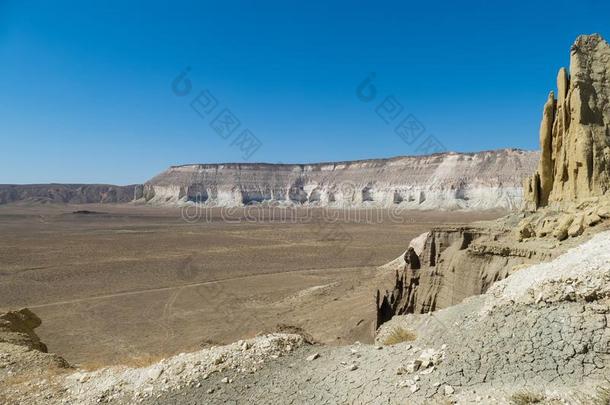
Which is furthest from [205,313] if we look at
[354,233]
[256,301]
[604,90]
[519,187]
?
[519,187]

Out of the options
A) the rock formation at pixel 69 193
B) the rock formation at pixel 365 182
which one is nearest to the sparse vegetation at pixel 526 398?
the rock formation at pixel 365 182

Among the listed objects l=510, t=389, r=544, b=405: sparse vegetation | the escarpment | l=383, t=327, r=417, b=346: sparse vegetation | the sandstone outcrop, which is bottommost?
the sandstone outcrop

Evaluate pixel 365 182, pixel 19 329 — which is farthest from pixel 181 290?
pixel 365 182

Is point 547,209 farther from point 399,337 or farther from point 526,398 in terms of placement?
point 526,398

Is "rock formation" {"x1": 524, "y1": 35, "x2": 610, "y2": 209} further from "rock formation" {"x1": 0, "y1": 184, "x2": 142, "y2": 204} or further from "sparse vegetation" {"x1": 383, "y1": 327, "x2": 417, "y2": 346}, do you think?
"rock formation" {"x1": 0, "y1": 184, "x2": 142, "y2": 204}

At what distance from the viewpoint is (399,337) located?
29.1 ft

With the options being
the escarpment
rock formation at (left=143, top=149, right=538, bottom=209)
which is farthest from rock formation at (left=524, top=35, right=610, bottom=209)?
rock formation at (left=143, top=149, right=538, bottom=209)

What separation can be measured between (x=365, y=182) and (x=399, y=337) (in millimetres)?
125318

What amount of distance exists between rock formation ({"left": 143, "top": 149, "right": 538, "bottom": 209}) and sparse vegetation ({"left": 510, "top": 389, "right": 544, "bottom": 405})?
307 feet

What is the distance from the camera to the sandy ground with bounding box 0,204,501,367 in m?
17.8

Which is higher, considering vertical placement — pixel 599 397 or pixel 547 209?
pixel 547 209

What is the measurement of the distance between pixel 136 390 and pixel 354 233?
56516 mm

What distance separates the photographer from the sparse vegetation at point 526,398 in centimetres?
493

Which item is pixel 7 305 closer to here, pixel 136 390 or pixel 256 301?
pixel 256 301
